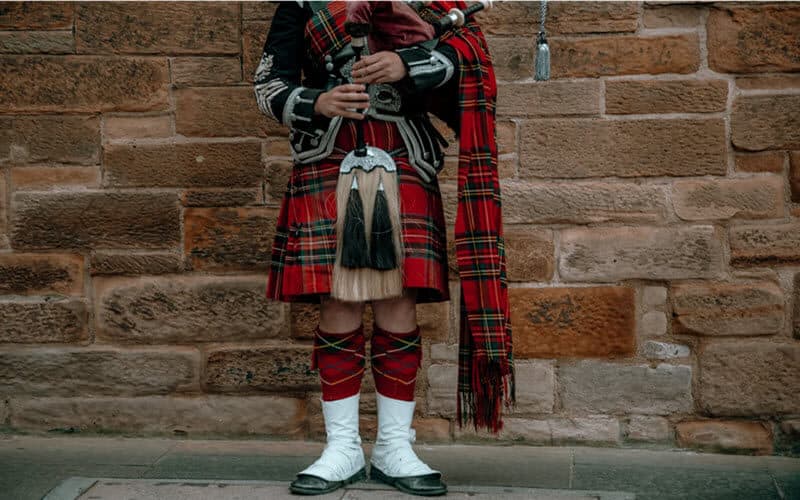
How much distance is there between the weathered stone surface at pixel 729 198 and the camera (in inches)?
149

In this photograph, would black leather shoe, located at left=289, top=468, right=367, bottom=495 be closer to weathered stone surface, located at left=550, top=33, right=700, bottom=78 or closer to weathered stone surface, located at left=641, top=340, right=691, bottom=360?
weathered stone surface, located at left=641, top=340, right=691, bottom=360

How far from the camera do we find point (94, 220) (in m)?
3.95

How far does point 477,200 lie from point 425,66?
15.6 inches

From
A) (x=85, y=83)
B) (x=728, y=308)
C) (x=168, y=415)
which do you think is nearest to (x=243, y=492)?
(x=168, y=415)

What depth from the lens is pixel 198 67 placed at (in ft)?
12.9

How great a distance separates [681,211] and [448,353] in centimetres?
94

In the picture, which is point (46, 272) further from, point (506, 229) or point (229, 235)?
point (506, 229)

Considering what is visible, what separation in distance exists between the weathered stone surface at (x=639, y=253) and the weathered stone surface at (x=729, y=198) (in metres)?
0.06

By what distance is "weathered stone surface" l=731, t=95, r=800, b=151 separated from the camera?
3.78m

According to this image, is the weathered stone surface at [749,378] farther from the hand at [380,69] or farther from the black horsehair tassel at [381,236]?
the hand at [380,69]

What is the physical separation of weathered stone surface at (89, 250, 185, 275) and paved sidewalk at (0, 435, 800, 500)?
60 cm

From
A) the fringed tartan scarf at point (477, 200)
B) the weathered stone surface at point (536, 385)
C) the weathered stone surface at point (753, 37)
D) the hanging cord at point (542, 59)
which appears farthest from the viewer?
the weathered stone surface at point (536, 385)

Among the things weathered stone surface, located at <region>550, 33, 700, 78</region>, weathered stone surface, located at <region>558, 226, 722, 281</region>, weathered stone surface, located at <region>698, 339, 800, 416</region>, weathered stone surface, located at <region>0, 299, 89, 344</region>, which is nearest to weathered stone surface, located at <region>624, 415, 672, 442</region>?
weathered stone surface, located at <region>698, 339, 800, 416</region>

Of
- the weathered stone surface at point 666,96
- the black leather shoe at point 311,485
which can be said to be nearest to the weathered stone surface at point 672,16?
the weathered stone surface at point 666,96
